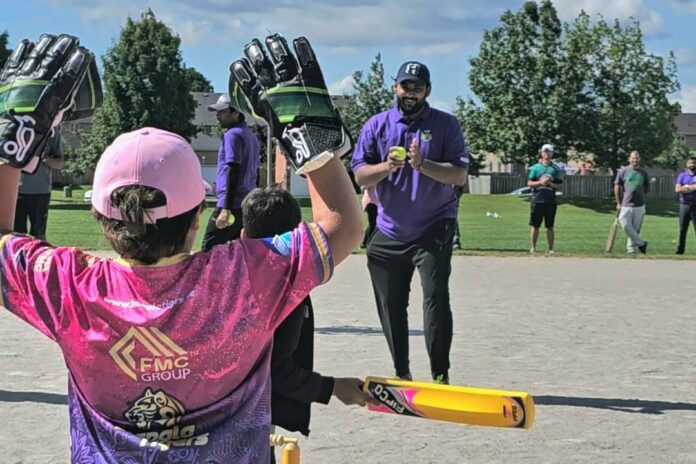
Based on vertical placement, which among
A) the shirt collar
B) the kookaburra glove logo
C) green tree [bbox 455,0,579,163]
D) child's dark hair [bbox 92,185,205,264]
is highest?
green tree [bbox 455,0,579,163]

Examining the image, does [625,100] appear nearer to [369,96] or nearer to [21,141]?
[369,96]

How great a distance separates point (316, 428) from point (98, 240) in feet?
52.6

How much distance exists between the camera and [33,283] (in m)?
2.24

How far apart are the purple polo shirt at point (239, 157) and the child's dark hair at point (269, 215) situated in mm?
4292

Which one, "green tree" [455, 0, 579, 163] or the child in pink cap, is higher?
"green tree" [455, 0, 579, 163]

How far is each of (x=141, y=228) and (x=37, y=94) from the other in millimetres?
417

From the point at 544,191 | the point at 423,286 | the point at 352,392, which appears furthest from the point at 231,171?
the point at 544,191

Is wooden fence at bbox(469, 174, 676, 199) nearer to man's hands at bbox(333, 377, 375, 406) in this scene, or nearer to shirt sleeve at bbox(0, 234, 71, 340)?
man's hands at bbox(333, 377, 375, 406)

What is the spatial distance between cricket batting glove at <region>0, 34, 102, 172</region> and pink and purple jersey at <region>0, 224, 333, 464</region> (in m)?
0.23

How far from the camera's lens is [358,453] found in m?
5.08

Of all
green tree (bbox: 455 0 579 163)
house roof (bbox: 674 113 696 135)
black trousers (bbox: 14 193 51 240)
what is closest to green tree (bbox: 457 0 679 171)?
green tree (bbox: 455 0 579 163)

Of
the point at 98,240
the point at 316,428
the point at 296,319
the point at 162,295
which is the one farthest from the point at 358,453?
the point at 98,240

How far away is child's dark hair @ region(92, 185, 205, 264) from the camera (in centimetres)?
218

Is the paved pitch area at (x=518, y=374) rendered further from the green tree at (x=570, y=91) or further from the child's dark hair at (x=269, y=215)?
the green tree at (x=570, y=91)
